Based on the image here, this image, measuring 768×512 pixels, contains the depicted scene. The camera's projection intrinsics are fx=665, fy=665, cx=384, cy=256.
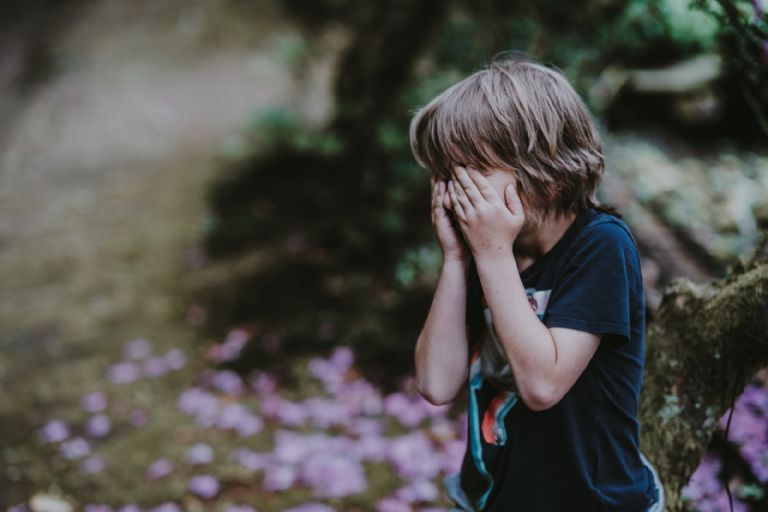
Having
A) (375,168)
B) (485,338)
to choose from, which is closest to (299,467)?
(485,338)

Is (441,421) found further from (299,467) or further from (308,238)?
(308,238)

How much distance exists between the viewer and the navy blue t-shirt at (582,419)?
144cm

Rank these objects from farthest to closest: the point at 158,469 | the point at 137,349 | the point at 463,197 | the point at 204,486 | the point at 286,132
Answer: the point at 286,132
the point at 137,349
the point at 158,469
the point at 204,486
the point at 463,197

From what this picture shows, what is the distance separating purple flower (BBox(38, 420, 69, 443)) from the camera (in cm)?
365

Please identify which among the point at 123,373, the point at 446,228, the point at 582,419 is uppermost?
the point at 123,373

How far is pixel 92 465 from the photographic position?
3420 mm

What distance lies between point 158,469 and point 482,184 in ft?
8.69

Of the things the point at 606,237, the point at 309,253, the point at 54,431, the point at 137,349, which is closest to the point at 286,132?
the point at 309,253

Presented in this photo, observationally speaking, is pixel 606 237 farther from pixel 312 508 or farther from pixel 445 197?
pixel 312 508

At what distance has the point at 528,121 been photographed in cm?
146

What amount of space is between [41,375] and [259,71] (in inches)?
218

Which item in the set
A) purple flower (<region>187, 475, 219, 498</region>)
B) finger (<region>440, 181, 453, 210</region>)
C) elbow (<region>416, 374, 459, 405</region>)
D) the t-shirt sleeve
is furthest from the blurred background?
elbow (<region>416, 374, 459, 405</region>)

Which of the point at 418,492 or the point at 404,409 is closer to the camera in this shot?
the point at 418,492

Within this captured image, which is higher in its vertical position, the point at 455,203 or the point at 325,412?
the point at 325,412
